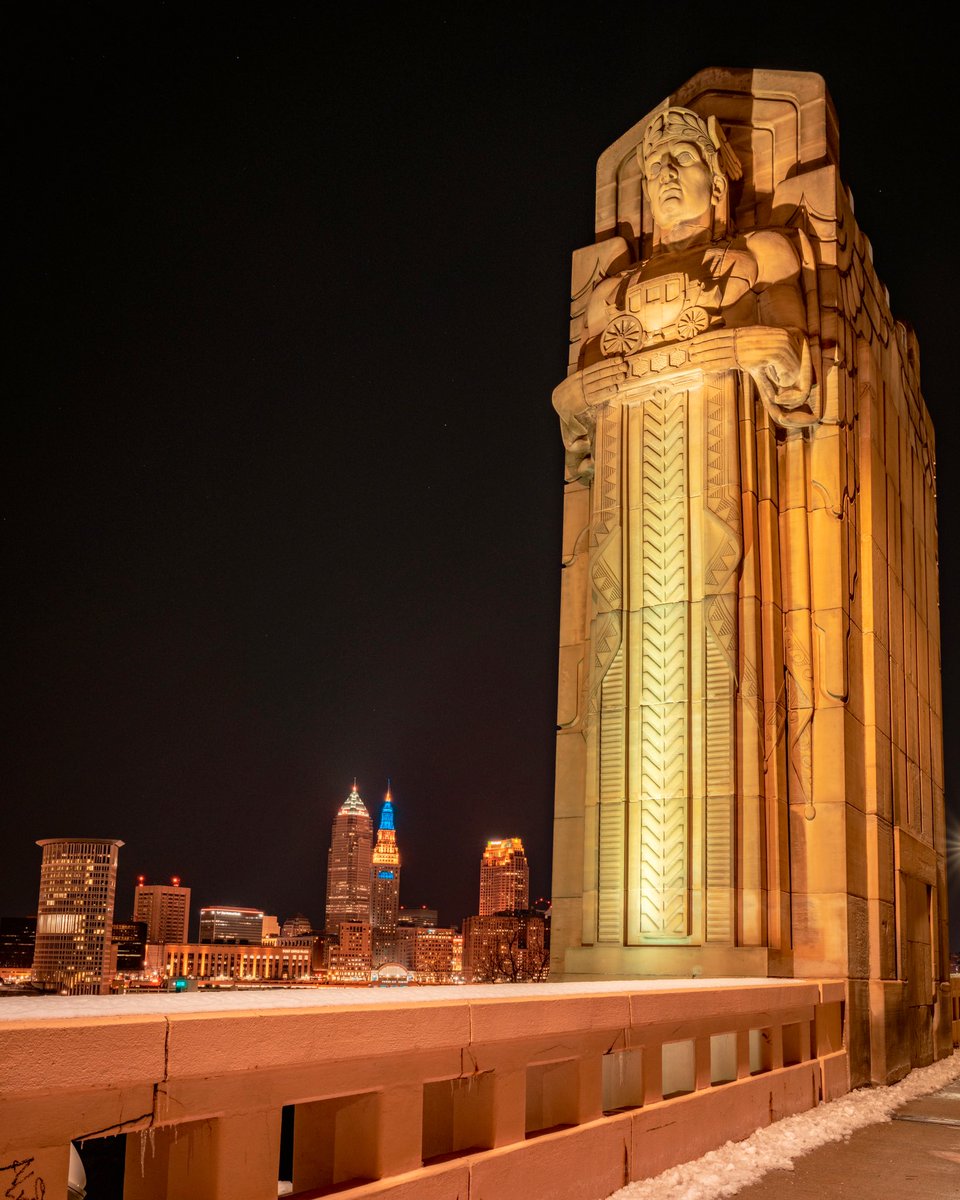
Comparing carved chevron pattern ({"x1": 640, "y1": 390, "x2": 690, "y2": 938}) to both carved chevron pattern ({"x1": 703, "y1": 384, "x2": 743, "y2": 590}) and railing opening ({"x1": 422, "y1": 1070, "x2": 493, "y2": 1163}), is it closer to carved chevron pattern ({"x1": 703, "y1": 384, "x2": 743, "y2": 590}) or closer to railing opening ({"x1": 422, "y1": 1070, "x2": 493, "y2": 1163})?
carved chevron pattern ({"x1": 703, "y1": 384, "x2": 743, "y2": 590})

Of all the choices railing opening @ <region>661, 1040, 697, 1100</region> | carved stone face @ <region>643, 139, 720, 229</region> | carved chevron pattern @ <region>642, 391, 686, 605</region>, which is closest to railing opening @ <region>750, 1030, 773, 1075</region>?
railing opening @ <region>661, 1040, 697, 1100</region>

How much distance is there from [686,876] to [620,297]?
896 centimetres

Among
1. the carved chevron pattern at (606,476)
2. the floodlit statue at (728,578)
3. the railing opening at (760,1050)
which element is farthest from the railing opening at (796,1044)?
the carved chevron pattern at (606,476)

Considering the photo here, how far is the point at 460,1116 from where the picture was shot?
7566 mm

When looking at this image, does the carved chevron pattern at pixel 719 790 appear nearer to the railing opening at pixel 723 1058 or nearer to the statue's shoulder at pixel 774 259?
the railing opening at pixel 723 1058

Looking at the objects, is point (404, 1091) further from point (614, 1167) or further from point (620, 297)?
point (620, 297)

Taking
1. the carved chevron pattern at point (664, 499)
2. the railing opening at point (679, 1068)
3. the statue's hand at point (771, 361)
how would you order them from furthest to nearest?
the carved chevron pattern at point (664, 499) < the statue's hand at point (771, 361) < the railing opening at point (679, 1068)

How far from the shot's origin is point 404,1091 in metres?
6.75

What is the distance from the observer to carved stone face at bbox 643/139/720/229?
1845 cm

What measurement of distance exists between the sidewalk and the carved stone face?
13.2m

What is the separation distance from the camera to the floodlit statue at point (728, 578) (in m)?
16.4

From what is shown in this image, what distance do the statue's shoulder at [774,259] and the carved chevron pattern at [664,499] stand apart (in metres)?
2.19

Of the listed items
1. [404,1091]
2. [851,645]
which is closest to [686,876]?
[851,645]

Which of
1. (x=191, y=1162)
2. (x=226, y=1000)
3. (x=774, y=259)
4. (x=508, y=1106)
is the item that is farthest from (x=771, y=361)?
(x=191, y=1162)
